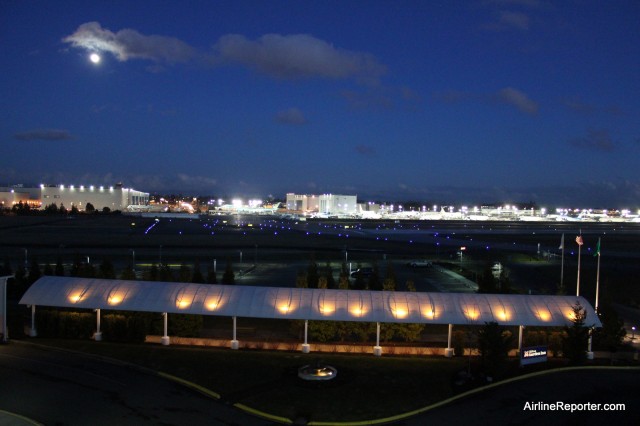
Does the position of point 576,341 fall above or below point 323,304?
below

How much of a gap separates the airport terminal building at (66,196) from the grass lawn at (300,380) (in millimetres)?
127365

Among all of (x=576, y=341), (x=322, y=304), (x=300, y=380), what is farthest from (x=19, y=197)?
(x=576, y=341)

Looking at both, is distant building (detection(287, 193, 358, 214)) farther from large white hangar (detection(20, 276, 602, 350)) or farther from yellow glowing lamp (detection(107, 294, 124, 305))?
yellow glowing lamp (detection(107, 294, 124, 305))

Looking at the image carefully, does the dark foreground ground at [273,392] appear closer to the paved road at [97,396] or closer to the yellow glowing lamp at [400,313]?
the paved road at [97,396]

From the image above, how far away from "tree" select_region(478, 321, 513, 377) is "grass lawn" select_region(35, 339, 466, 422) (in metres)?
1.10

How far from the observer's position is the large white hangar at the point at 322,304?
16594 mm

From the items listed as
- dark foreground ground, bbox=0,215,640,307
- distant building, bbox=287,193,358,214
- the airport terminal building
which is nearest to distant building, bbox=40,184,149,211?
the airport terminal building

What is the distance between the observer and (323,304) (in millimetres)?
16953

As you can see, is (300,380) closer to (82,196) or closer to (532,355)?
(532,355)

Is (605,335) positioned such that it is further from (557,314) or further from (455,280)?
(455,280)

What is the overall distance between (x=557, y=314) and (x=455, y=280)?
14.4 meters

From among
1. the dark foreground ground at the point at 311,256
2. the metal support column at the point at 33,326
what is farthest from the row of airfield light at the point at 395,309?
the dark foreground ground at the point at 311,256

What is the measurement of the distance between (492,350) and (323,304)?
18.3 feet

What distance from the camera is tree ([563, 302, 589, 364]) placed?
51.8 feet
